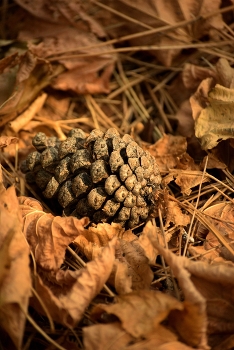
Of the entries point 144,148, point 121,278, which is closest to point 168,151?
point 144,148

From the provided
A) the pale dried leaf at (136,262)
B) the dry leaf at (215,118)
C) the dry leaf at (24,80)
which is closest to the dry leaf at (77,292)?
the pale dried leaf at (136,262)

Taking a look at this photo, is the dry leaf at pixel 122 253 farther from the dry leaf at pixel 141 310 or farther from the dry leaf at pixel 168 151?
the dry leaf at pixel 168 151

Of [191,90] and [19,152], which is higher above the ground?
[191,90]

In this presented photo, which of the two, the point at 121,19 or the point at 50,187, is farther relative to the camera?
the point at 121,19

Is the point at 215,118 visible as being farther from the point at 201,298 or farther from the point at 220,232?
the point at 201,298

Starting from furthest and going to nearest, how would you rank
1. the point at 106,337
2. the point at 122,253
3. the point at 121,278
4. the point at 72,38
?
1. the point at 72,38
2. the point at 122,253
3. the point at 121,278
4. the point at 106,337

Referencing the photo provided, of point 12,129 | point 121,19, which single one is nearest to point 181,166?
point 12,129

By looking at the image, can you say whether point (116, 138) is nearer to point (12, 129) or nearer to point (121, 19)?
point (12, 129)
